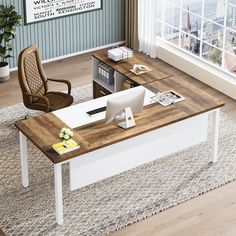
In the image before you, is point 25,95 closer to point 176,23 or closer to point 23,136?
point 23,136

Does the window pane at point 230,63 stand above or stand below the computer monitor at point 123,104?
below

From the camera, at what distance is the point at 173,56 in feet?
31.3

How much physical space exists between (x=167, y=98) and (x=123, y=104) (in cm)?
71

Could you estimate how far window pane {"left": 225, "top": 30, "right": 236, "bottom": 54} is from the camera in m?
8.62

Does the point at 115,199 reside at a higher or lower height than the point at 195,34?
lower

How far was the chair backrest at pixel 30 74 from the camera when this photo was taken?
7.45 m

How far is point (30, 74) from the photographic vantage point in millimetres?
7637

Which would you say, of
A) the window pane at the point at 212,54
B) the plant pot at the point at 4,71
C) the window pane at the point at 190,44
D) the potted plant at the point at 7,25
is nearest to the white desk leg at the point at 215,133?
the window pane at the point at 212,54

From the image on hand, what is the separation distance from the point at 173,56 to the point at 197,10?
2.53 feet

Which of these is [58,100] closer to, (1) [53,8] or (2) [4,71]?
(2) [4,71]

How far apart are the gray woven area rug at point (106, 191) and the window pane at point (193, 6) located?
7.10ft

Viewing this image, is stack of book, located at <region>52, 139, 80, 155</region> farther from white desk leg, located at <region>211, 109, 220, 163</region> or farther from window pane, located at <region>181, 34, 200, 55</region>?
window pane, located at <region>181, 34, 200, 55</region>

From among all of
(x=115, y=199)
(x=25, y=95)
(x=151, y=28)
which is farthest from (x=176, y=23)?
(x=115, y=199)

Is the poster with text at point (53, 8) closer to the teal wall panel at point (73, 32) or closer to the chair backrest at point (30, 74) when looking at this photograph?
the teal wall panel at point (73, 32)
